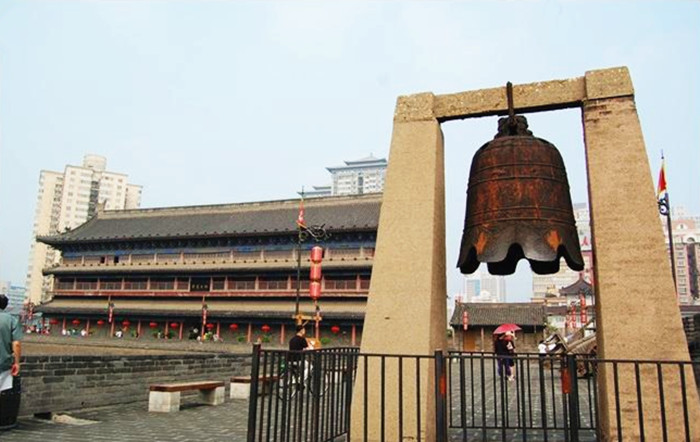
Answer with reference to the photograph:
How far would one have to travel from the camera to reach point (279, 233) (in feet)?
127

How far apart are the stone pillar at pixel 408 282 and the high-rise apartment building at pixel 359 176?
157498 mm

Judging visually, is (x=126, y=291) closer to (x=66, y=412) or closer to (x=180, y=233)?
(x=180, y=233)

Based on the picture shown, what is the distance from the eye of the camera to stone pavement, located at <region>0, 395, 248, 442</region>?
7.00 meters

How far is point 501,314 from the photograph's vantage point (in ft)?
139

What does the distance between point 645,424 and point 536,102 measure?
10.7 feet

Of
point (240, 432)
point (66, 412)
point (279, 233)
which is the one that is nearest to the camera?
point (240, 432)

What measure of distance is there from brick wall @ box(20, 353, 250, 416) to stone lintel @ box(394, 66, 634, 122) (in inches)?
285

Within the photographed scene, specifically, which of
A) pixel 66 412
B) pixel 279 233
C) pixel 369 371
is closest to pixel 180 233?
pixel 279 233

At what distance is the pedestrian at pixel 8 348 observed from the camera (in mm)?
6430

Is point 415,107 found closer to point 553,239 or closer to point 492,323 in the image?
point 553,239

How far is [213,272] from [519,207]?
1478 inches

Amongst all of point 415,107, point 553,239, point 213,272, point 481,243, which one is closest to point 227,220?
point 213,272

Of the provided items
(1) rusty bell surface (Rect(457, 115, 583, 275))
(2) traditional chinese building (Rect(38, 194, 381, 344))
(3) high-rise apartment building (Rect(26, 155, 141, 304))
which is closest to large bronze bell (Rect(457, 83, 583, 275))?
(1) rusty bell surface (Rect(457, 115, 583, 275))

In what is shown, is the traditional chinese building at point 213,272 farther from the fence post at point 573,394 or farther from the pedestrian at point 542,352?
the fence post at point 573,394
